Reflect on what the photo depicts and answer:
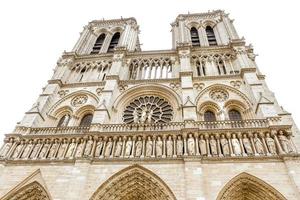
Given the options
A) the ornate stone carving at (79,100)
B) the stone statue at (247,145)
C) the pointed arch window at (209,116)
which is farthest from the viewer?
the ornate stone carving at (79,100)

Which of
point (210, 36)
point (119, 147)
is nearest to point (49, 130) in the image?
point (119, 147)

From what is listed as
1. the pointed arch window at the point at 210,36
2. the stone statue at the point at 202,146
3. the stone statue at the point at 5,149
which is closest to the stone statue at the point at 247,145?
the stone statue at the point at 202,146

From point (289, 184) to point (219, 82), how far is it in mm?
7472

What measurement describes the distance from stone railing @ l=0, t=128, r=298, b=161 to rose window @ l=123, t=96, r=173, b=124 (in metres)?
2.43

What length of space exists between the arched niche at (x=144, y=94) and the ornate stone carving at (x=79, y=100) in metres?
2.29

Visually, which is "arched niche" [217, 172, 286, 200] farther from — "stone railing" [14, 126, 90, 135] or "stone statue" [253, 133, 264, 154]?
"stone railing" [14, 126, 90, 135]

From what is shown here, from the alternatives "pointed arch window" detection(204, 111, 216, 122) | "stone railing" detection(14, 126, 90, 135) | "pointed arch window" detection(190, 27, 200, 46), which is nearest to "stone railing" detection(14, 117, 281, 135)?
"stone railing" detection(14, 126, 90, 135)

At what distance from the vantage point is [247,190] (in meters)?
9.98

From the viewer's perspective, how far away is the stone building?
989 cm

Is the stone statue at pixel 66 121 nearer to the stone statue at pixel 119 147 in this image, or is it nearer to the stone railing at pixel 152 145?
the stone railing at pixel 152 145

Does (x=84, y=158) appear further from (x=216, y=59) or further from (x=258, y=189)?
(x=216, y=59)

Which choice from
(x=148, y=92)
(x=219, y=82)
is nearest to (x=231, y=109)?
(x=219, y=82)

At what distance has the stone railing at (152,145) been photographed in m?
10.6

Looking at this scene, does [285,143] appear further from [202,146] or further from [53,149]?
[53,149]
